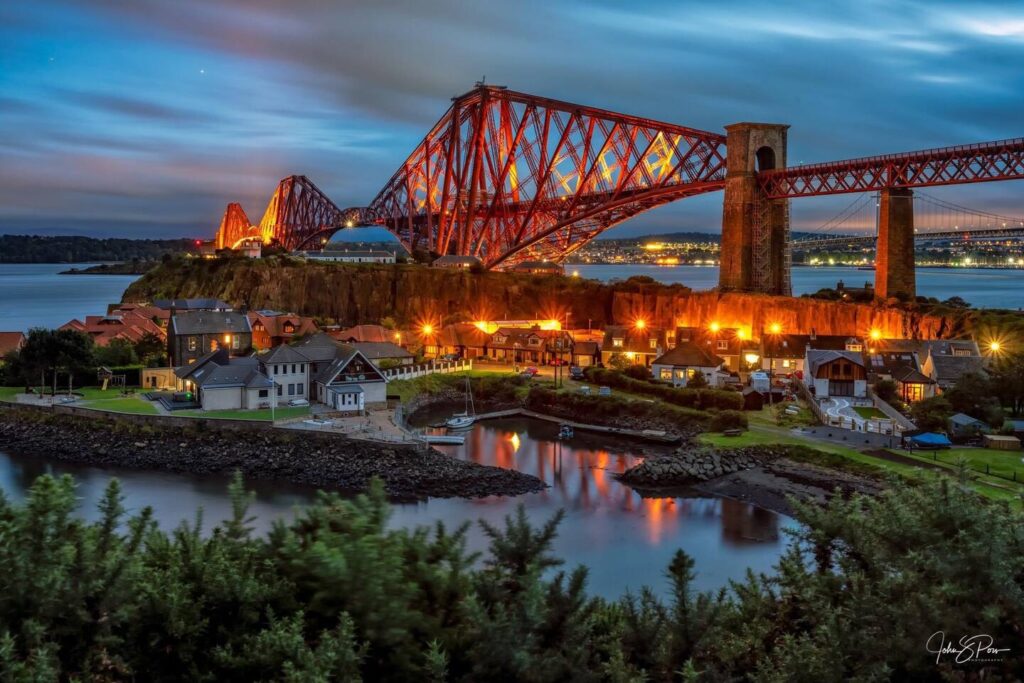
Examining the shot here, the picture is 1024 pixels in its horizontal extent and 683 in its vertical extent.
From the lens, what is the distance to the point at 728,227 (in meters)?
36.3

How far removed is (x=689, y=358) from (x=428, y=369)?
10210 mm

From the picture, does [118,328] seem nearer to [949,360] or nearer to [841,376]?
[841,376]

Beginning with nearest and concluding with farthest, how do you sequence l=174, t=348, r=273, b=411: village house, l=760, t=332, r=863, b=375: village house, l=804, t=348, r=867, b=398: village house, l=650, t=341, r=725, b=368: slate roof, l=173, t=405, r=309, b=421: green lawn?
l=173, t=405, r=309, b=421: green lawn → l=174, t=348, r=273, b=411: village house → l=804, t=348, r=867, b=398: village house → l=760, t=332, r=863, b=375: village house → l=650, t=341, r=725, b=368: slate roof

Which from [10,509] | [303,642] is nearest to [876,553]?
[303,642]

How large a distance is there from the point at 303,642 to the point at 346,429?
17.7 m

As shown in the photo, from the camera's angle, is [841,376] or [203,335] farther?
[203,335]

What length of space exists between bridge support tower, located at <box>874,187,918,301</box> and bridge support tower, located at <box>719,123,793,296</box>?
6596 mm

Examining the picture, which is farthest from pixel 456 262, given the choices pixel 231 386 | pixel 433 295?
pixel 231 386

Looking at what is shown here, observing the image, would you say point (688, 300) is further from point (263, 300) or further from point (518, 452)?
point (263, 300)

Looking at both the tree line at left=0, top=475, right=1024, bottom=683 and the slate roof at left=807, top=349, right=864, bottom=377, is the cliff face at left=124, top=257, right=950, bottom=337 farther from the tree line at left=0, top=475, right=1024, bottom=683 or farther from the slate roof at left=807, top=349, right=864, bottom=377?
the tree line at left=0, top=475, right=1024, bottom=683

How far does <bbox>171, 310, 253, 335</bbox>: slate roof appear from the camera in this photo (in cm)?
3031

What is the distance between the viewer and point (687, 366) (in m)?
29.9

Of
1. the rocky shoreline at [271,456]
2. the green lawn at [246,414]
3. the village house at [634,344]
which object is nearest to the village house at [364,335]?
the village house at [634,344]

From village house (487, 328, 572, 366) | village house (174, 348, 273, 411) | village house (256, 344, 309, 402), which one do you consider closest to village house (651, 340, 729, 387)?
village house (487, 328, 572, 366)
